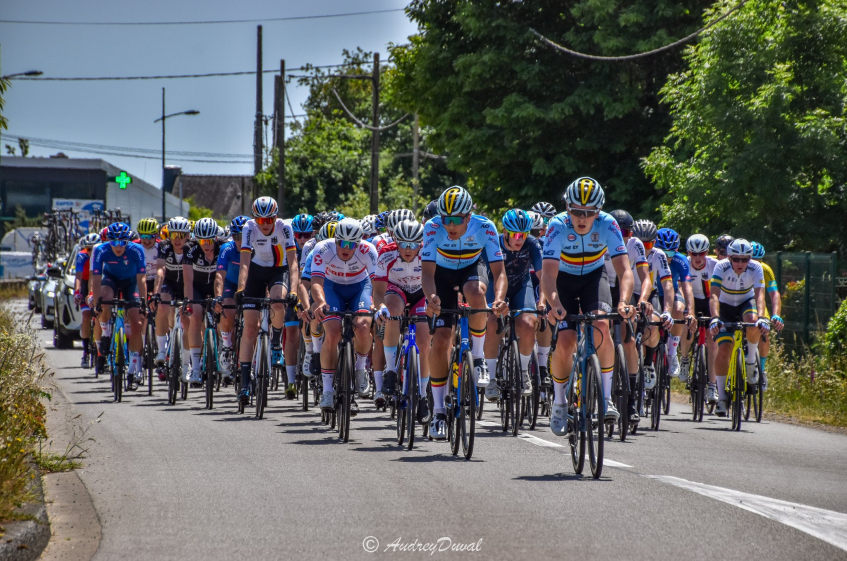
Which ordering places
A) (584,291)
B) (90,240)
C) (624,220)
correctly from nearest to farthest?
1. (584,291)
2. (624,220)
3. (90,240)

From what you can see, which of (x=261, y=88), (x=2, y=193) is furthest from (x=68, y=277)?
(x=2, y=193)

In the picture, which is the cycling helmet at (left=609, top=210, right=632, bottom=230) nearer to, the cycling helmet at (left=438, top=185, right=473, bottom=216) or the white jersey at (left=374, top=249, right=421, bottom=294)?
the white jersey at (left=374, top=249, right=421, bottom=294)

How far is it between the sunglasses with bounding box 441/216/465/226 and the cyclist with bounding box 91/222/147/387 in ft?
21.4

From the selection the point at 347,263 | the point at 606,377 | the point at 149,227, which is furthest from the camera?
the point at 149,227

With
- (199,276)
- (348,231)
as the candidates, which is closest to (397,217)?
(348,231)

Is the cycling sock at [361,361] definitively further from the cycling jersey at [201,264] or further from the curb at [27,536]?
the curb at [27,536]

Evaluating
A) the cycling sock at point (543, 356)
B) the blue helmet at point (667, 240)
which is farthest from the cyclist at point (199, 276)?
the blue helmet at point (667, 240)

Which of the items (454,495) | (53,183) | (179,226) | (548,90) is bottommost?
(454,495)

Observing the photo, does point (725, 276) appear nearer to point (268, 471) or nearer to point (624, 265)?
point (624, 265)

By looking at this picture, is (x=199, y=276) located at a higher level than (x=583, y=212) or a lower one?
lower

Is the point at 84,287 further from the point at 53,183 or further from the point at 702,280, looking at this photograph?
the point at 53,183

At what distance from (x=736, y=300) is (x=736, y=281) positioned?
0.22 meters

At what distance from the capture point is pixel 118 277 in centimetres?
1578

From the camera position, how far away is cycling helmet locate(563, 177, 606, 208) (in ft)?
29.5
